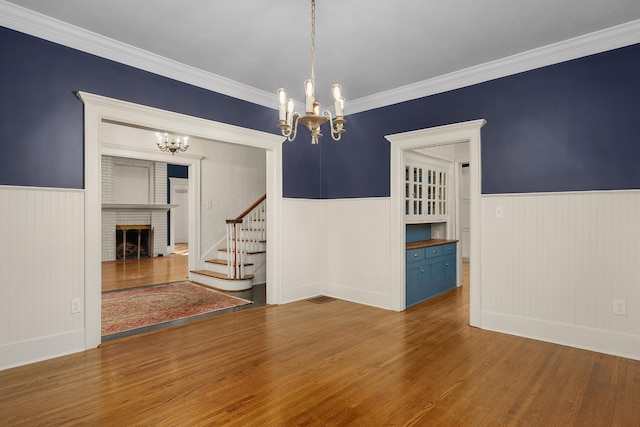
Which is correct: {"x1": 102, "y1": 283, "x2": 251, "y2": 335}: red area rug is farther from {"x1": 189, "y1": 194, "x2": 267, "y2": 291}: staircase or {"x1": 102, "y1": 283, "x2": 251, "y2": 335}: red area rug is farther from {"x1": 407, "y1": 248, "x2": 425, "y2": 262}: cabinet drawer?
{"x1": 407, "y1": 248, "x2": 425, "y2": 262}: cabinet drawer

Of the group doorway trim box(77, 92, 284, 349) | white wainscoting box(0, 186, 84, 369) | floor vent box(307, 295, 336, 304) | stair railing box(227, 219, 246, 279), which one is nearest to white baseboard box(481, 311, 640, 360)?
floor vent box(307, 295, 336, 304)

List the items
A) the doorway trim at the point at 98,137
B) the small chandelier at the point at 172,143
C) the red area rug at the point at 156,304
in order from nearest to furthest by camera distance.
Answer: the doorway trim at the point at 98,137 < the red area rug at the point at 156,304 < the small chandelier at the point at 172,143

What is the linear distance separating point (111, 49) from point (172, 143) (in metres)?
3.30

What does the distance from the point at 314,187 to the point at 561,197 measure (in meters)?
3.17

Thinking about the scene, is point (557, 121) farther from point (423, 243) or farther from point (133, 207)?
point (133, 207)

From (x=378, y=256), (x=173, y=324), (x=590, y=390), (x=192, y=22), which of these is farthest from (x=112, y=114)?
(x=590, y=390)

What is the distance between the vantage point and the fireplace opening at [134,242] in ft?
31.1

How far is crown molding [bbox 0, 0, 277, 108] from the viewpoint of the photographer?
2.90 m

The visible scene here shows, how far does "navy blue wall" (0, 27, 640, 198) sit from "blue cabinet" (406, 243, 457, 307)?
5.12 feet

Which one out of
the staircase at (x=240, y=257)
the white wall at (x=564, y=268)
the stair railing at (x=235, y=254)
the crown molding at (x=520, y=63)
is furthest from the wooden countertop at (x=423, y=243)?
the stair railing at (x=235, y=254)

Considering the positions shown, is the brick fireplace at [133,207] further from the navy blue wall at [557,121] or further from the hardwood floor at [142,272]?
the navy blue wall at [557,121]

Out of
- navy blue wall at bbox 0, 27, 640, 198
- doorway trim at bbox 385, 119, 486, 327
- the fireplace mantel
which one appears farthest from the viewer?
the fireplace mantel

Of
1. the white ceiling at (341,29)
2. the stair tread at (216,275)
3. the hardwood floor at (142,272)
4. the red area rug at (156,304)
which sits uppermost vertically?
the white ceiling at (341,29)

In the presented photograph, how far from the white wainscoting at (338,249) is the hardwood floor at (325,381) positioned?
1150 millimetres
